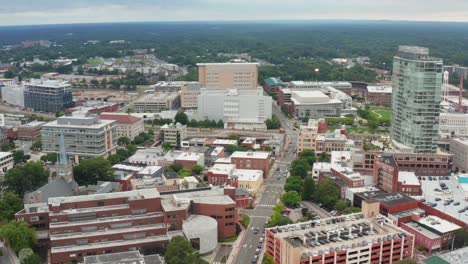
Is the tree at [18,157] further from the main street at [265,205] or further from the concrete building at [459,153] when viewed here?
the concrete building at [459,153]

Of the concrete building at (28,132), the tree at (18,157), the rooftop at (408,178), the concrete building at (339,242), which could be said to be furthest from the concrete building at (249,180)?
the concrete building at (28,132)

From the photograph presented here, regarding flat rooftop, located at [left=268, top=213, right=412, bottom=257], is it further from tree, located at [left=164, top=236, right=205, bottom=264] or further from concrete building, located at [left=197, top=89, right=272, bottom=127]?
concrete building, located at [left=197, top=89, right=272, bottom=127]

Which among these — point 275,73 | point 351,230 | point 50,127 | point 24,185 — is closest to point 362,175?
point 351,230

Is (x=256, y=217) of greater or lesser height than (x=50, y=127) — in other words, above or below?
below

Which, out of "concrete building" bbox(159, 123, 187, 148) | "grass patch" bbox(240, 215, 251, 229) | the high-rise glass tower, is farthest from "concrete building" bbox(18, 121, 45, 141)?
the high-rise glass tower

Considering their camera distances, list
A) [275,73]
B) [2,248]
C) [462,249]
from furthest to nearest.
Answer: [275,73] < [2,248] < [462,249]

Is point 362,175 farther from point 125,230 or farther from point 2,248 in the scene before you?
point 2,248
